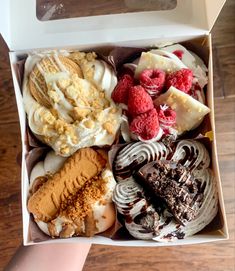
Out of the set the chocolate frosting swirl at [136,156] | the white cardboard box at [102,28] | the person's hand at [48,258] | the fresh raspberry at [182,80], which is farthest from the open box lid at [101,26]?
the person's hand at [48,258]

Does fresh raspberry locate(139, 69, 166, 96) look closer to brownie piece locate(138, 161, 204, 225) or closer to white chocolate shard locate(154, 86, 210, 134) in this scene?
white chocolate shard locate(154, 86, 210, 134)

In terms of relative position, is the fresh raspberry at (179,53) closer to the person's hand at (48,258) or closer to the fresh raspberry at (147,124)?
the fresh raspberry at (147,124)

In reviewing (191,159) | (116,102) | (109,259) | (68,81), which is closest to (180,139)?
(191,159)

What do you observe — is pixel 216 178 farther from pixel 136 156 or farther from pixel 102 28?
pixel 102 28

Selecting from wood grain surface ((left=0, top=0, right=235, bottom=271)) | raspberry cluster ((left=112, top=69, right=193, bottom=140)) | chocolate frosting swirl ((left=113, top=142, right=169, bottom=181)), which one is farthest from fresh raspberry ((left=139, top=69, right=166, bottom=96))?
wood grain surface ((left=0, top=0, right=235, bottom=271))

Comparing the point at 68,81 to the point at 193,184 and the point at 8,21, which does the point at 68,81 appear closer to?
the point at 8,21

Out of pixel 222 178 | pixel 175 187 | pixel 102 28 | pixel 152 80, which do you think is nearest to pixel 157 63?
pixel 152 80

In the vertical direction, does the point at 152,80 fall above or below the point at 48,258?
above
